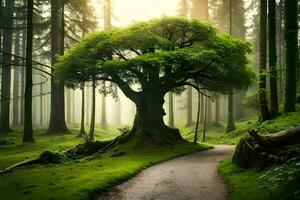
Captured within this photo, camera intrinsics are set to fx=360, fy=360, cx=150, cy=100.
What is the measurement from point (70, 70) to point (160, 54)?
6.43m

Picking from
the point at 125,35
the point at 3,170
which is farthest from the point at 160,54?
the point at 3,170

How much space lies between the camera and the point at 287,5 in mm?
17719

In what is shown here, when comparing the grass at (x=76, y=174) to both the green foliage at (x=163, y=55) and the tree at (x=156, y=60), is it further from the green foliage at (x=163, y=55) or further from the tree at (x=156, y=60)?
the green foliage at (x=163, y=55)

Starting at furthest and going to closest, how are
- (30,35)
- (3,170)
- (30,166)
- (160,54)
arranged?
(30,35)
(160,54)
(30,166)
(3,170)

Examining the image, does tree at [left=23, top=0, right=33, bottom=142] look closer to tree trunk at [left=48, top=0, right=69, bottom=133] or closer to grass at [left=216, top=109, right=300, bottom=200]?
tree trunk at [left=48, top=0, right=69, bottom=133]

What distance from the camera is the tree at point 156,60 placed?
22.2 m

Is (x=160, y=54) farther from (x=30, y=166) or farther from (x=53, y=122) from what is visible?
(x=53, y=122)

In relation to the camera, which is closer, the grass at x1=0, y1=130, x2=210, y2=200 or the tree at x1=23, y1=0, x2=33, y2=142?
the grass at x1=0, y1=130, x2=210, y2=200

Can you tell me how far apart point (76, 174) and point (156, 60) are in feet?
28.7

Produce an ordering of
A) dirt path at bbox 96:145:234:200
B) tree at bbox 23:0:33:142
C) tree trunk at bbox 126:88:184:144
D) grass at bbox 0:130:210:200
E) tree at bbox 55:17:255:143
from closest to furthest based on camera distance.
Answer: dirt path at bbox 96:145:234:200
grass at bbox 0:130:210:200
tree at bbox 55:17:255:143
tree trunk at bbox 126:88:184:144
tree at bbox 23:0:33:142

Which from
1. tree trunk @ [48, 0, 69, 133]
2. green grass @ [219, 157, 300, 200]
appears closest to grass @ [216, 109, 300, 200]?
green grass @ [219, 157, 300, 200]

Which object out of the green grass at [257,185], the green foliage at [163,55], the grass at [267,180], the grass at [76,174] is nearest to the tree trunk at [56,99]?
the green foliage at [163,55]

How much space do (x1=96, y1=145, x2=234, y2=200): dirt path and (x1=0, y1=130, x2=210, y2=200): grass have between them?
59 centimetres

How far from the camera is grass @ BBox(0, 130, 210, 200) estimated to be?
11.4 m
